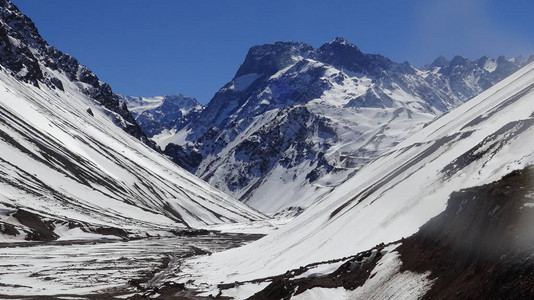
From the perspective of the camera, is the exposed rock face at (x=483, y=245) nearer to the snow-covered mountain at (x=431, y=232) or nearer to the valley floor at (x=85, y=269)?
the snow-covered mountain at (x=431, y=232)

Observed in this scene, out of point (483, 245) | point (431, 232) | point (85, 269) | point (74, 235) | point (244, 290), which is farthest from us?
point (74, 235)

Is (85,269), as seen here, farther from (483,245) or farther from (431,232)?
(483,245)

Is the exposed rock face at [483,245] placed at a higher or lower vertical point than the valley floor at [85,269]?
lower

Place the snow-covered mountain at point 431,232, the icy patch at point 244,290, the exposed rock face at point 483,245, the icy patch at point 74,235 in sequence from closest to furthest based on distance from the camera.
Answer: the exposed rock face at point 483,245 → the snow-covered mountain at point 431,232 → the icy patch at point 244,290 → the icy patch at point 74,235

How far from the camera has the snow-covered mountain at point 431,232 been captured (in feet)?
89.9

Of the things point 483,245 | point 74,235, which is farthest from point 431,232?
point 74,235

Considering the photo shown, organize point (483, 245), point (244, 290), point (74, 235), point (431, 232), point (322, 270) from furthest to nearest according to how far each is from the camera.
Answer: point (74, 235) → point (244, 290) → point (322, 270) → point (431, 232) → point (483, 245)

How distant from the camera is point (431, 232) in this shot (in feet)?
123

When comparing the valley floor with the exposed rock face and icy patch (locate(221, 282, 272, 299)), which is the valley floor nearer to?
icy patch (locate(221, 282, 272, 299))

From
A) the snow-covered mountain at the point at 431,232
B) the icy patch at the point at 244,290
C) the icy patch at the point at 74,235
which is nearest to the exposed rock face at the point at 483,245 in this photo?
the snow-covered mountain at the point at 431,232

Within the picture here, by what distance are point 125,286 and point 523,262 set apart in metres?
54.0

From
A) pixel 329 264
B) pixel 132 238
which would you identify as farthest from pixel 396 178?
pixel 132 238

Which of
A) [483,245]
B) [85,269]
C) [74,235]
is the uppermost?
[74,235]

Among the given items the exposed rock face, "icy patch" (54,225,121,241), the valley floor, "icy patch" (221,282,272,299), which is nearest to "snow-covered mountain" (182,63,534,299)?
the exposed rock face
